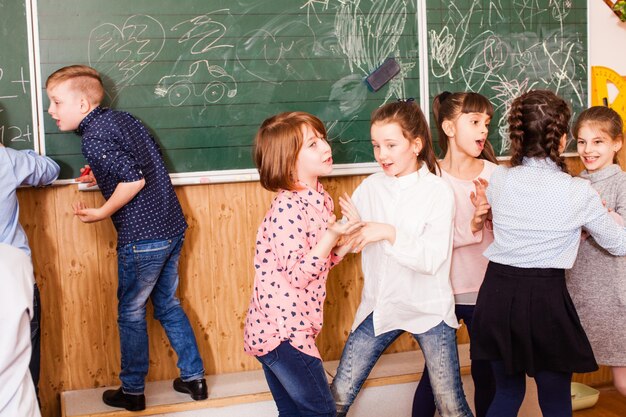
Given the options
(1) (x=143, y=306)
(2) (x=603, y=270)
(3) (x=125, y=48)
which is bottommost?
(1) (x=143, y=306)

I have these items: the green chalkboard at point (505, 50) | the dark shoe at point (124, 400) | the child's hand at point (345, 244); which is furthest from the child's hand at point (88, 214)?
the green chalkboard at point (505, 50)

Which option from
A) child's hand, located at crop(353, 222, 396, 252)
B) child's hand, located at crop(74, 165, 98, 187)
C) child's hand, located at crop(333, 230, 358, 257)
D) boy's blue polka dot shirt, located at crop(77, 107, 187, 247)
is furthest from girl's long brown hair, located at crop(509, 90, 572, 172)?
child's hand, located at crop(74, 165, 98, 187)

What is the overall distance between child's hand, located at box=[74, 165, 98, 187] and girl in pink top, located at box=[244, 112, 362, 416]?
907 mm

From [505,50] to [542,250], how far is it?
4.94 ft

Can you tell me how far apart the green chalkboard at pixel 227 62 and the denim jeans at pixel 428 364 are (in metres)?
1.06

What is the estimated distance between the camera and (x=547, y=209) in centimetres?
223

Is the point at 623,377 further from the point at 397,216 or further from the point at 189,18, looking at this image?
the point at 189,18

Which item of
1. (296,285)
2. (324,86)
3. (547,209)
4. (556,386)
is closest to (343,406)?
(296,285)

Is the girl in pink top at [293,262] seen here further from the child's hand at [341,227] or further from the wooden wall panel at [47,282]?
the wooden wall panel at [47,282]

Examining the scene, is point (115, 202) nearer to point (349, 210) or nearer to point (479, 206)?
point (349, 210)

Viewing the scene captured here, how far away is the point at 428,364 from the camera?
242 cm

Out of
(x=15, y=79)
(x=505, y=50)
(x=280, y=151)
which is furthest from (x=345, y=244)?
(x=505, y=50)

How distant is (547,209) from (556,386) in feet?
1.80

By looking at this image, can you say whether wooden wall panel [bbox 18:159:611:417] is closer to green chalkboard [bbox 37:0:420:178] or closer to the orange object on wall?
green chalkboard [bbox 37:0:420:178]
